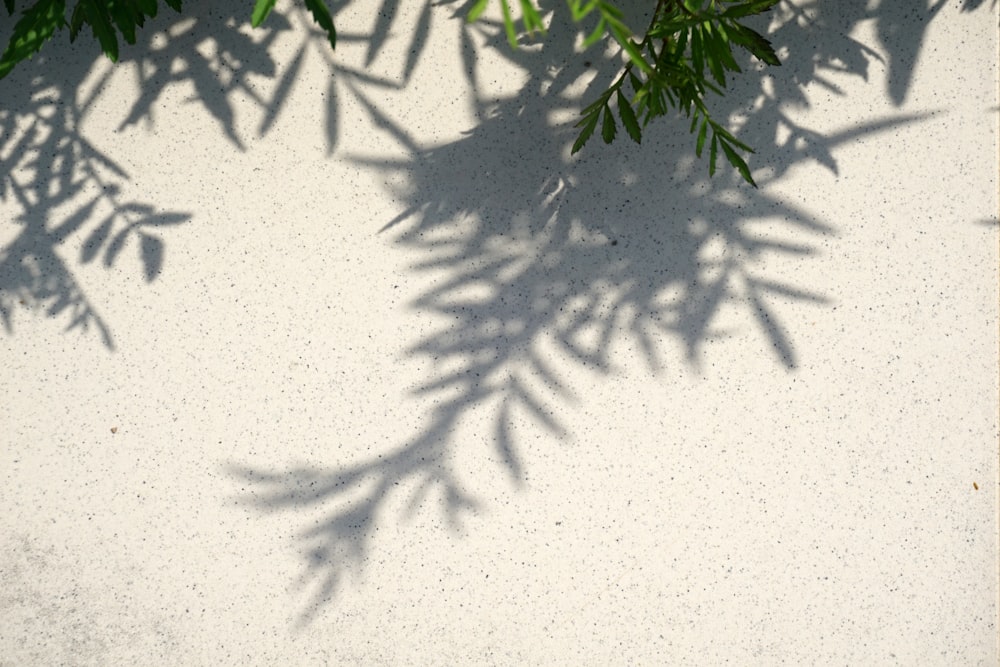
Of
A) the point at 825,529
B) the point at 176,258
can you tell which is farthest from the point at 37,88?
the point at 825,529

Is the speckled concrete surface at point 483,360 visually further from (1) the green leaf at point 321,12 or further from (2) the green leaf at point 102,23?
(1) the green leaf at point 321,12

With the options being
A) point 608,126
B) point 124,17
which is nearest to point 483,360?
point 608,126

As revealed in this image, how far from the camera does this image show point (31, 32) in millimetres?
1179

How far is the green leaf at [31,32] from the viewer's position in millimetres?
1164

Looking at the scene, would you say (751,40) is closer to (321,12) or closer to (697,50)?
(697,50)

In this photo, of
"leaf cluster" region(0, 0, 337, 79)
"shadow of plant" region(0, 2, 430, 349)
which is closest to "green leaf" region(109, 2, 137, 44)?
"leaf cluster" region(0, 0, 337, 79)

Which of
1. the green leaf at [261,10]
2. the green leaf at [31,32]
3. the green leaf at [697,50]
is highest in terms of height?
the green leaf at [31,32]

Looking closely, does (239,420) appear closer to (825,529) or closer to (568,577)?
(568,577)

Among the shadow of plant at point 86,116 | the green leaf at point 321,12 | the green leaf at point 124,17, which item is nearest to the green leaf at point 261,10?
the green leaf at point 321,12

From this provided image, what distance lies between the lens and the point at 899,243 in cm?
152

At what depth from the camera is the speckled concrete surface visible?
1497mm

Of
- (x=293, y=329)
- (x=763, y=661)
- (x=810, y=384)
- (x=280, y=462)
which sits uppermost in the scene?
(x=293, y=329)

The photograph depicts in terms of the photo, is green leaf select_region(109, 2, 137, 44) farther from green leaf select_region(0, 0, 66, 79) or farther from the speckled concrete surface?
the speckled concrete surface

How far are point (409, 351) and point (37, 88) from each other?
34.6 inches
